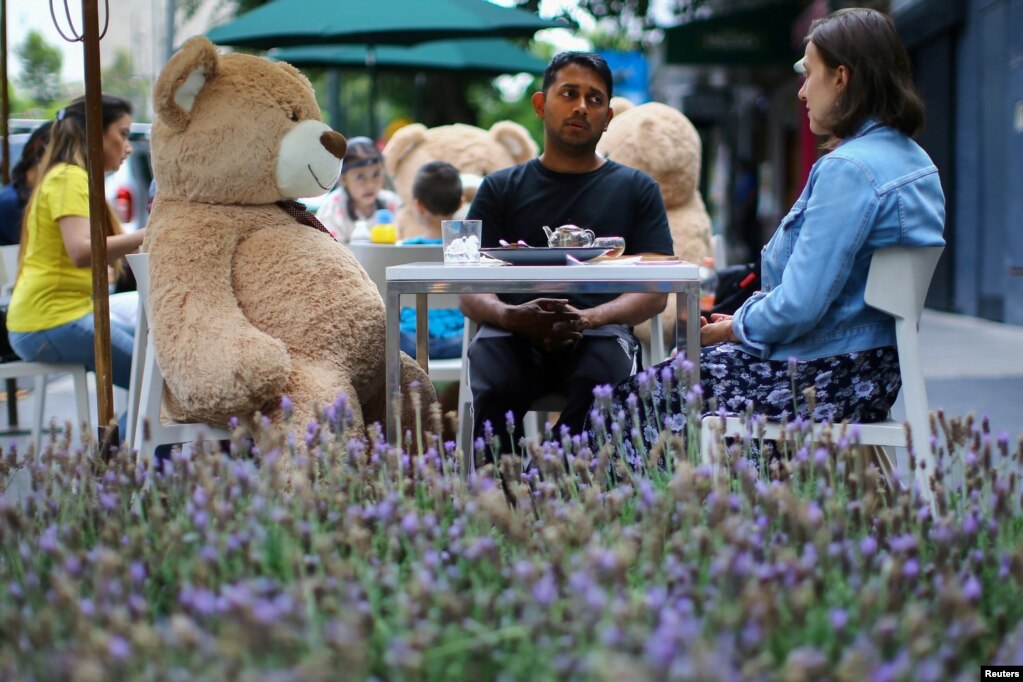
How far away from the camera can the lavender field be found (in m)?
1.78

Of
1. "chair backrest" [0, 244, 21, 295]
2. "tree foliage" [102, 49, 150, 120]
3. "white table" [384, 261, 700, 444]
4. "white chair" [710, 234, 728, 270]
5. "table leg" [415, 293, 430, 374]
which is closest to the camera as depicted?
"white table" [384, 261, 700, 444]

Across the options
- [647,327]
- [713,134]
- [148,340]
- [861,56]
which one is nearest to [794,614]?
[861,56]

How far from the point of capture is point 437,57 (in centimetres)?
1279

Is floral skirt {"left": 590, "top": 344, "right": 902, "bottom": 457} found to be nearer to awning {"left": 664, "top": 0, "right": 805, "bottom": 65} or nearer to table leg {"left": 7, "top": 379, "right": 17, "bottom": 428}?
table leg {"left": 7, "top": 379, "right": 17, "bottom": 428}

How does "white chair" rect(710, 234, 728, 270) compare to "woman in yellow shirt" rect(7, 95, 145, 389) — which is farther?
"white chair" rect(710, 234, 728, 270)

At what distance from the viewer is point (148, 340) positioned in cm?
414

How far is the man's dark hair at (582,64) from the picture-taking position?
4.43 metres

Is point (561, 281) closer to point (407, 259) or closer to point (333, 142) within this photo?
point (333, 142)

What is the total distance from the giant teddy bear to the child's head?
325 centimetres

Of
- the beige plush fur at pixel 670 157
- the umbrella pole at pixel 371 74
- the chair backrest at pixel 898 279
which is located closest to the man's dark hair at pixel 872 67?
the chair backrest at pixel 898 279

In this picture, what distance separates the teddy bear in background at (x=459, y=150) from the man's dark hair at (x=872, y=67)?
13.0 feet

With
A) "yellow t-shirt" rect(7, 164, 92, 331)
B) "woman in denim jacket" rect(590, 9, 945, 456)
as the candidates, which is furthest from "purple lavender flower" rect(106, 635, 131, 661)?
"yellow t-shirt" rect(7, 164, 92, 331)

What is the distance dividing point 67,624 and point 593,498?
98 centimetres

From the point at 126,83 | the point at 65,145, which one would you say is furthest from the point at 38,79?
the point at 65,145
